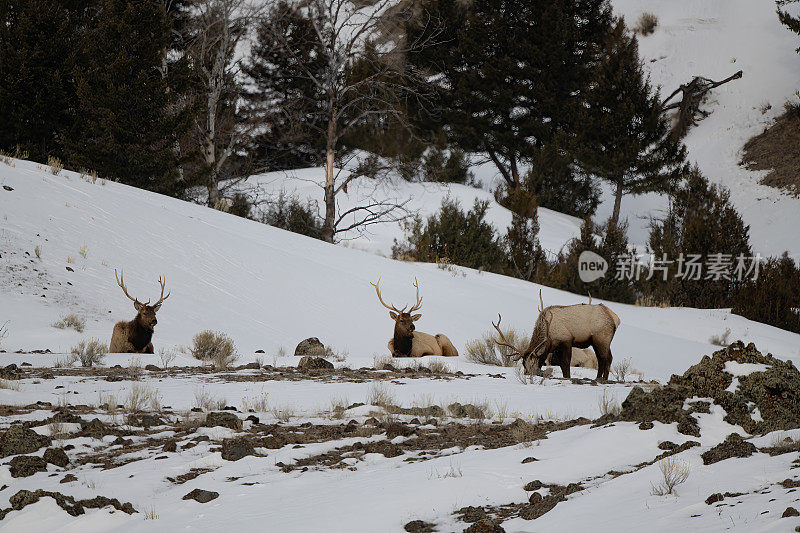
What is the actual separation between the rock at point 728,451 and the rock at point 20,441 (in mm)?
3863

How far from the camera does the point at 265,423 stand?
18.7 feet

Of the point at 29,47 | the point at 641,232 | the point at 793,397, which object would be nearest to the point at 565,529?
the point at 793,397

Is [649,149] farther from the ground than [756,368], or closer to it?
farther from the ground

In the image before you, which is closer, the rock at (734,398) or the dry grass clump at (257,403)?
the rock at (734,398)

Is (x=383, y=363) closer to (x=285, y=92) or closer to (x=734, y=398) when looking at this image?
(x=734, y=398)

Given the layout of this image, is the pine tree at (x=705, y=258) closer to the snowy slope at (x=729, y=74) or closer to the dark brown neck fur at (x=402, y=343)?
the snowy slope at (x=729, y=74)

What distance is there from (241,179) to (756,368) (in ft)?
87.7

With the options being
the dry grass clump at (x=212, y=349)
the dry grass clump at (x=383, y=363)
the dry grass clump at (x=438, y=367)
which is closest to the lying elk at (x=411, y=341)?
the dry grass clump at (x=383, y=363)

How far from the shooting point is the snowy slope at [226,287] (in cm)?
1233

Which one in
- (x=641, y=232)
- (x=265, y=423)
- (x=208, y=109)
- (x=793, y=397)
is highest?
(x=208, y=109)

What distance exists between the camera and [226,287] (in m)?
14.6

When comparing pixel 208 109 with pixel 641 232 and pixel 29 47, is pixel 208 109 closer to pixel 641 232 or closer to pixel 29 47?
pixel 29 47

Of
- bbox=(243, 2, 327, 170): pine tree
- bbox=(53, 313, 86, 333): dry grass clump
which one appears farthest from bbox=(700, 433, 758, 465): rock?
bbox=(243, 2, 327, 170): pine tree

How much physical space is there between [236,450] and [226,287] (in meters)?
10.4
